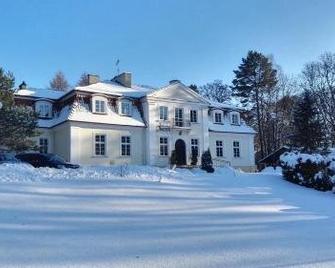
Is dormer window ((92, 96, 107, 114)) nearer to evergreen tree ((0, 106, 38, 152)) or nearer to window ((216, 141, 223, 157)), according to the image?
evergreen tree ((0, 106, 38, 152))

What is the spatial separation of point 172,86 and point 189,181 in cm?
2019

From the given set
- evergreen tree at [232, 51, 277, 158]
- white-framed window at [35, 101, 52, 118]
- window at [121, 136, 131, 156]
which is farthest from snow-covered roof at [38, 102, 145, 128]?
evergreen tree at [232, 51, 277, 158]

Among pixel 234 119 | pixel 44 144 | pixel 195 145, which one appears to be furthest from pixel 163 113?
pixel 44 144

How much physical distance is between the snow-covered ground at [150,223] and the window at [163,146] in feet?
61.0

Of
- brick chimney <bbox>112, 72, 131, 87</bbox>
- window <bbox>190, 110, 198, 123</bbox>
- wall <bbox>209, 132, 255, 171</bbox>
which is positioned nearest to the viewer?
window <bbox>190, 110, 198, 123</bbox>

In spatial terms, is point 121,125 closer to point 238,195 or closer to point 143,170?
point 143,170

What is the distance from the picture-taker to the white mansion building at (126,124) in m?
32.8

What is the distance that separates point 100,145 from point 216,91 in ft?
109

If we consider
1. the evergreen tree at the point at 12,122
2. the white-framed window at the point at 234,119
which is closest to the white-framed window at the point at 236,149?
the white-framed window at the point at 234,119

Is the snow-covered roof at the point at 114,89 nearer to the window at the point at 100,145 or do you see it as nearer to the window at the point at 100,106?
the window at the point at 100,106

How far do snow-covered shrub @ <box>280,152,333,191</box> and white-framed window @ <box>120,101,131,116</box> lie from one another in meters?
16.2

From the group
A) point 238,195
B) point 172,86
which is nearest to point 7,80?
point 172,86

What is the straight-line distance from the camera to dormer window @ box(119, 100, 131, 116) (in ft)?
116

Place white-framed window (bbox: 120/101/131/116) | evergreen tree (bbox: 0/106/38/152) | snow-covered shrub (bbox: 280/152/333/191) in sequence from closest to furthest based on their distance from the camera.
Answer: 1. snow-covered shrub (bbox: 280/152/333/191)
2. evergreen tree (bbox: 0/106/38/152)
3. white-framed window (bbox: 120/101/131/116)
